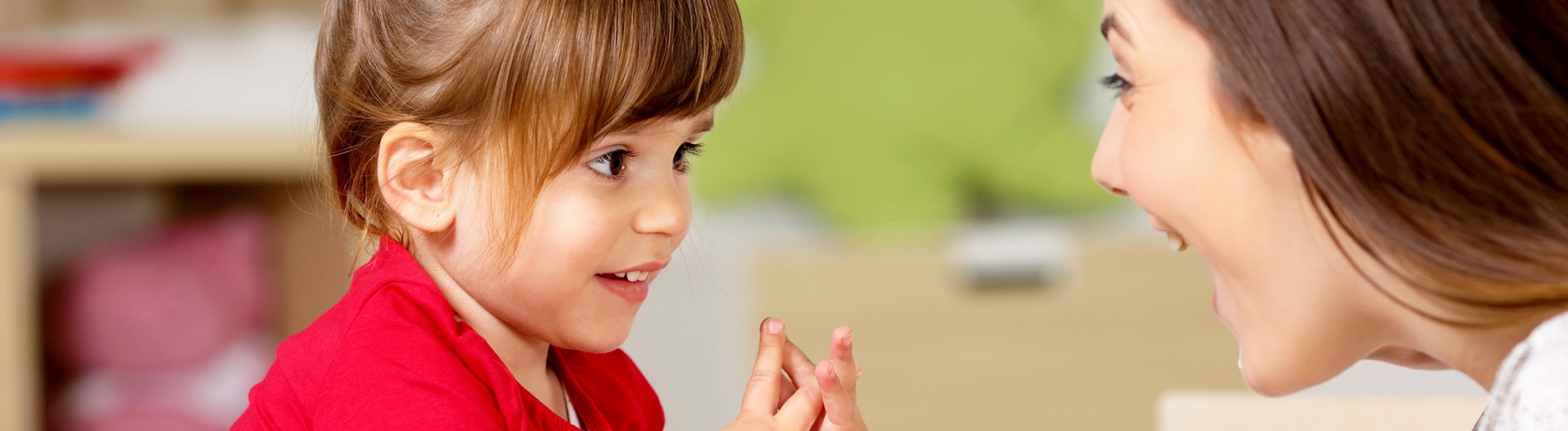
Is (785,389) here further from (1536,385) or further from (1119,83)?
(1536,385)

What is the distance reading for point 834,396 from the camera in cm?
61

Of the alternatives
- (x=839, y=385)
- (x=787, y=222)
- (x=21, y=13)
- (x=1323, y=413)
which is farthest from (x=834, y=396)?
(x=21, y=13)

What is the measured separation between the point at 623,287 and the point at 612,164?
0.07 metres

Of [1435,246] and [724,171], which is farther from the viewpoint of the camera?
[724,171]

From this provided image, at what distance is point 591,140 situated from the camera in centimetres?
57

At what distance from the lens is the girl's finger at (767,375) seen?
2.02 feet

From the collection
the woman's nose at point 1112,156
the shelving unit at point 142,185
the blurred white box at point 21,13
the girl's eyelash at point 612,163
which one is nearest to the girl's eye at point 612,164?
the girl's eyelash at point 612,163

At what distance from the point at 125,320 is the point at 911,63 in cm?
96

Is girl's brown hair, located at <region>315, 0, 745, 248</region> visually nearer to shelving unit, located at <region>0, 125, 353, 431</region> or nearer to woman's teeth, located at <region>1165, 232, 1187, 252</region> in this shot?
woman's teeth, located at <region>1165, 232, 1187, 252</region>

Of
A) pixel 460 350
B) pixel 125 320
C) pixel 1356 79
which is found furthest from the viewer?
pixel 125 320

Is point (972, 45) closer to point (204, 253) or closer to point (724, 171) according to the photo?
point (724, 171)

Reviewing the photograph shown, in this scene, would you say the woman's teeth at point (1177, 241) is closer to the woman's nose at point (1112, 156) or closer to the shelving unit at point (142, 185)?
the woman's nose at point (1112, 156)

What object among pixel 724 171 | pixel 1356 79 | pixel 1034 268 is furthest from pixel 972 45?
pixel 1356 79

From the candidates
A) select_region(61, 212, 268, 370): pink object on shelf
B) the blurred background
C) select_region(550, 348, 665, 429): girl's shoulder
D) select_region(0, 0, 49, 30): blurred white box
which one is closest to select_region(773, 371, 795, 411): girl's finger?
select_region(550, 348, 665, 429): girl's shoulder
